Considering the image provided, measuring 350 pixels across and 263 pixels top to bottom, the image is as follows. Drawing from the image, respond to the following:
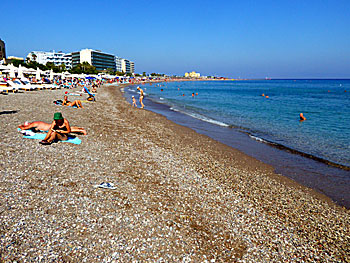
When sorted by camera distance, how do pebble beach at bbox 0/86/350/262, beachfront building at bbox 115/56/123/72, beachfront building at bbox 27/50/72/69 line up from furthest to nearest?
beachfront building at bbox 115/56/123/72, beachfront building at bbox 27/50/72/69, pebble beach at bbox 0/86/350/262

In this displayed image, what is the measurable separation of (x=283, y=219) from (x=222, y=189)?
6.25 ft

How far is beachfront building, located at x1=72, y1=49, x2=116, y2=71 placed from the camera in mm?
147875

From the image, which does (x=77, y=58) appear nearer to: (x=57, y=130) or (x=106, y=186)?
(x=57, y=130)

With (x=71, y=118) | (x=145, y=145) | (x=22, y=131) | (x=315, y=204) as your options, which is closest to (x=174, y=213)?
(x=315, y=204)

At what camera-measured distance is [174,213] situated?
5324 mm

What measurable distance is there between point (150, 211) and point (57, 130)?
6.05m

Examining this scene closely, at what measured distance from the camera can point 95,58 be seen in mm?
153750

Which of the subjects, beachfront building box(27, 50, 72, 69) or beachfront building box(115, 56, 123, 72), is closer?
beachfront building box(27, 50, 72, 69)

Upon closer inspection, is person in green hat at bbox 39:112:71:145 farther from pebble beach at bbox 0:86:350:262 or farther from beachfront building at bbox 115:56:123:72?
beachfront building at bbox 115:56:123:72

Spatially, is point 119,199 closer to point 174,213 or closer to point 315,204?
point 174,213

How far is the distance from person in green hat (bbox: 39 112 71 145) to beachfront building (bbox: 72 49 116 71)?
157133mm

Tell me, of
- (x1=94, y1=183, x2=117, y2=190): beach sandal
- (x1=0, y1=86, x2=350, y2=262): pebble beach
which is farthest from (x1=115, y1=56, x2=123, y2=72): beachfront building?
(x1=94, y1=183, x2=117, y2=190): beach sandal

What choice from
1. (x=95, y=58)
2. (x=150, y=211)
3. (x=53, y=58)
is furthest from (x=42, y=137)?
(x=53, y=58)

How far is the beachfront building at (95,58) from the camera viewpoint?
14788cm
